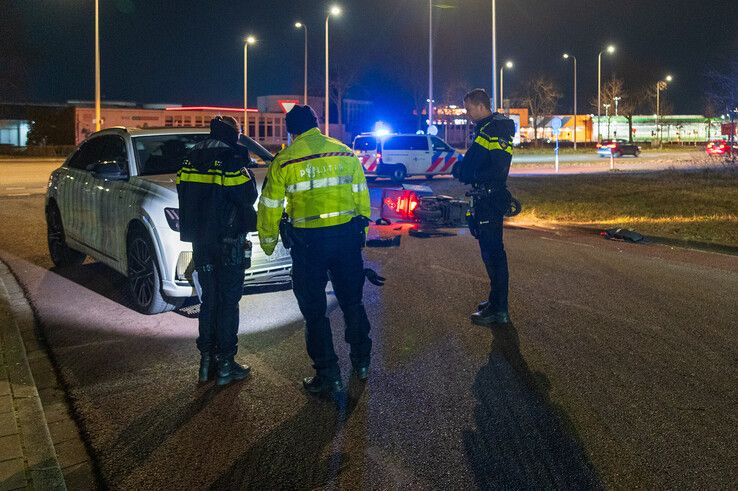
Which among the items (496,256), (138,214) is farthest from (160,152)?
(496,256)

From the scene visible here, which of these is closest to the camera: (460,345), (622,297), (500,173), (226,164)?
(226,164)

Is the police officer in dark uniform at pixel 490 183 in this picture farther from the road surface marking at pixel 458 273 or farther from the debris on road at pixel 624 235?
the debris on road at pixel 624 235

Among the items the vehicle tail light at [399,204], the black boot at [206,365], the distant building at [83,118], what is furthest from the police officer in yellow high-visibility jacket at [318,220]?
the distant building at [83,118]

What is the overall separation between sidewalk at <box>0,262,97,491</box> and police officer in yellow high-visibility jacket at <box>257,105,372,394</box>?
1.52 meters

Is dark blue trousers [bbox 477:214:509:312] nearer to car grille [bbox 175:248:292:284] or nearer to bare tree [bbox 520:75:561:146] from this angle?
car grille [bbox 175:248:292:284]

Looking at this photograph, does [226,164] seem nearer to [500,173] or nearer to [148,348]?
[148,348]

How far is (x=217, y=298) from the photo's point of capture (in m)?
5.30

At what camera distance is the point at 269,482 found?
3.74m

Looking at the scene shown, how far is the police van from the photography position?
28.5 metres

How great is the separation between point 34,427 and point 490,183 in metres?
3.99

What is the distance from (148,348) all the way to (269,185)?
7.16 ft

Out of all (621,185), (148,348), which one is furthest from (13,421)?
(621,185)

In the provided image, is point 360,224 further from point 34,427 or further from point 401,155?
point 401,155

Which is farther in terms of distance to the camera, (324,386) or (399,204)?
(399,204)
